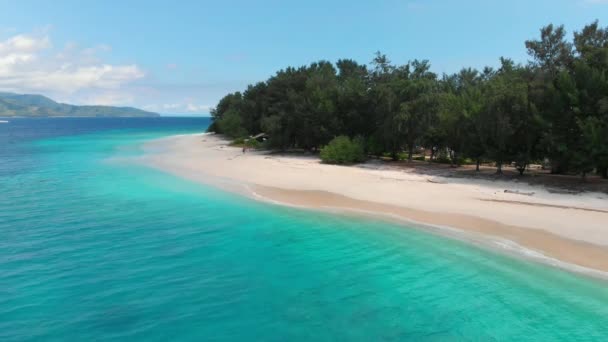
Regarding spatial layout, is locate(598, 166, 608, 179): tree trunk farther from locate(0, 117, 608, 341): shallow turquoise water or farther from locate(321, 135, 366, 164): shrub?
locate(321, 135, 366, 164): shrub

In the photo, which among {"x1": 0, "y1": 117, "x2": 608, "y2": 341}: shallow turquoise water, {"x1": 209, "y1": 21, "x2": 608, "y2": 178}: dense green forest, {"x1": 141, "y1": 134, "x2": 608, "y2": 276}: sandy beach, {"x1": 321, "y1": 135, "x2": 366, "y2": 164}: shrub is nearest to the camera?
{"x1": 0, "y1": 117, "x2": 608, "y2": 341}: shallow turquoise water

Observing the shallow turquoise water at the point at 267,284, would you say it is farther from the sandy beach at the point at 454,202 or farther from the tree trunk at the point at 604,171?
the tree trunk at the point at 604,171

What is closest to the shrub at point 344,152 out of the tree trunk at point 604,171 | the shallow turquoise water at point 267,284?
the shallow turquoise water at point 267,284

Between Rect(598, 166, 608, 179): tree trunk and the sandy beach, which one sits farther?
Rect(598, 166, 608, 179): tree trunk

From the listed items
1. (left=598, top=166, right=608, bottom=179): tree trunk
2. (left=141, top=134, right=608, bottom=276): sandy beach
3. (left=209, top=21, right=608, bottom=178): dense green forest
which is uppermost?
(left=209, top=21, right=608, bottom=178): dense green forest

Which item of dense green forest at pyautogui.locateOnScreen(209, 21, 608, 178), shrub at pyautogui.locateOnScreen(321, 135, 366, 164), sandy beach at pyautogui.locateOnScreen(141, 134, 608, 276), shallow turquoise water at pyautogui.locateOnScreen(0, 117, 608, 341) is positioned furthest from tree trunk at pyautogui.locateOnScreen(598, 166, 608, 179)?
shrub at pyautogui.locateOnScreen(321, 135, 366, 164)

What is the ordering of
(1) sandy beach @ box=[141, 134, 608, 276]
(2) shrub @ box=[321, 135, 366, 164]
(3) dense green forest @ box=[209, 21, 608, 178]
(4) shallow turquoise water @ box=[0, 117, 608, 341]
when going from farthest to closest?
(2) shrub @ box=[321, 135, 366, 164] → (3) dense green forest @ box=[209, 21, 608, 178] → (1) sandy beach @ box=[141, 134, 608, 276] → (4) shallow turquoise water @ box=[0, 117, 608, 341]
